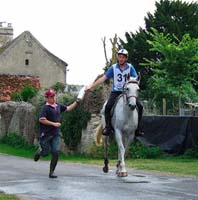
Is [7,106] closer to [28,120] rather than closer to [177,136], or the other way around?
[28,120]

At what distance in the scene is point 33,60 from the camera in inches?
2579

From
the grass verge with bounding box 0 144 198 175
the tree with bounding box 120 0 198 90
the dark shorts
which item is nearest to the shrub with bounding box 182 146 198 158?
the grass verge with bounding box 0 144 198 175

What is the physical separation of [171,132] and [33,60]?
42942 mm

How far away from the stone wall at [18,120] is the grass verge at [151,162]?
38.4 inches

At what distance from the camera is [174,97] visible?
1702 inches

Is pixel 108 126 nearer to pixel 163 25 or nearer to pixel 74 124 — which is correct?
pixel 74 124

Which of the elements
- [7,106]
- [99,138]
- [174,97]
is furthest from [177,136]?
[174,97]

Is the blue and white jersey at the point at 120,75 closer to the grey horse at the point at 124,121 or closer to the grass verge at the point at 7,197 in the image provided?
the grey horse at the point at 124,121

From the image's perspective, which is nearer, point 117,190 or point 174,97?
point 117,190

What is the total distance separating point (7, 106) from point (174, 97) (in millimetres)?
14273

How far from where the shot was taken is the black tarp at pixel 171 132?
23.4 m

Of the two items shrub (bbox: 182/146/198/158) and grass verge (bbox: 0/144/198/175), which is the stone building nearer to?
grass verge (bbox: 0/144/198/175)

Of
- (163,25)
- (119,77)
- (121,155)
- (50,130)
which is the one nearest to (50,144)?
(50,130)

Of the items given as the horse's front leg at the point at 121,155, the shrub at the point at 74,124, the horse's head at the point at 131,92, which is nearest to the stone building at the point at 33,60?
the shrub at the point at 74,124
